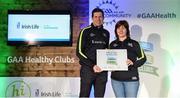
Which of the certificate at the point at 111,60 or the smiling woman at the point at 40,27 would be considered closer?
the certificate at the point at 111,60

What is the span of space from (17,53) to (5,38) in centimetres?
23

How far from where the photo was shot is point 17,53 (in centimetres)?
445

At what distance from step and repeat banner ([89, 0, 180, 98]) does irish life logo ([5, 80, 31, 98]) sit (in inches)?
37.3

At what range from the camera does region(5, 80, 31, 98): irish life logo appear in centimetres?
442

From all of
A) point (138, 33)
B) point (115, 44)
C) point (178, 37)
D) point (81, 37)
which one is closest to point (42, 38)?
point (81, 37)

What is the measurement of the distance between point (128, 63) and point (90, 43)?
494 mm

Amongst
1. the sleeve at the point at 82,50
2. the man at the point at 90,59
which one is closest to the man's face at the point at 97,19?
the man at the point at 90,59

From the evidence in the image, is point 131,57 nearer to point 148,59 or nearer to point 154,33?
Answer: point 148,59

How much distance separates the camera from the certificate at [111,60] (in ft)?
14.1

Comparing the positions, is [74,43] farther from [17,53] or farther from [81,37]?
[17,53]

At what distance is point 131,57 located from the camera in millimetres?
4352

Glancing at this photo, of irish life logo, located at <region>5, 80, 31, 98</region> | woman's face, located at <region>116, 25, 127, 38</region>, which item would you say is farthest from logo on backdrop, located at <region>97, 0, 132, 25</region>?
irish life logo, located at <region>5, 80, 31, 98</region>

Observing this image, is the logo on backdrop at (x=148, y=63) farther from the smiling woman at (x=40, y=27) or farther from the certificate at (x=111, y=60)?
the smiling woman at (x=40, y=27)

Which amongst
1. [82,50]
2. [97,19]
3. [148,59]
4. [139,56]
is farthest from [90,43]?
[148,59]
